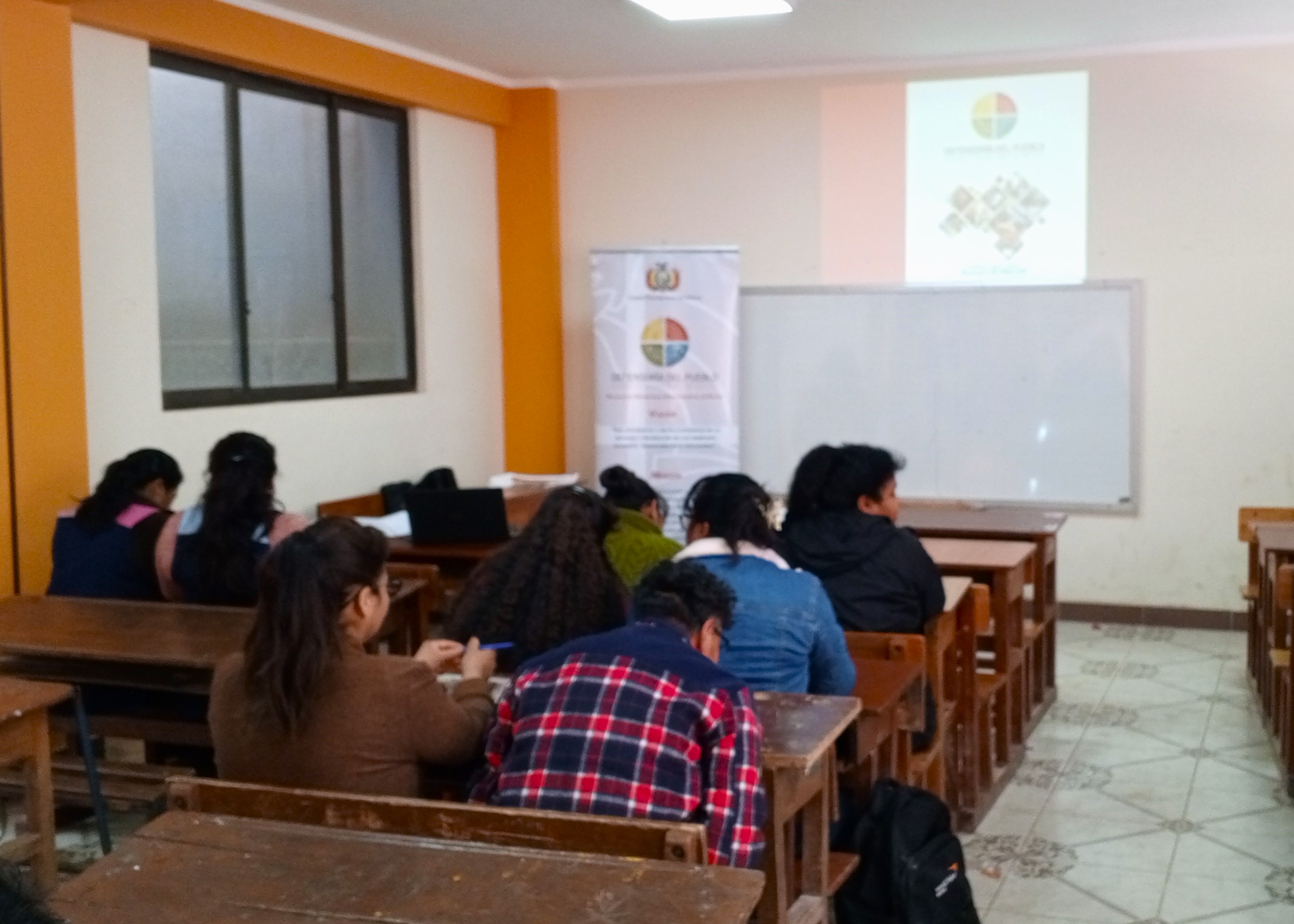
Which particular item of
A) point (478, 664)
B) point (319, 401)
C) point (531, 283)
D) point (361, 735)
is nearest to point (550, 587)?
point (478, 664)

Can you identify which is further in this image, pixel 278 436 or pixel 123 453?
pixel 278 436

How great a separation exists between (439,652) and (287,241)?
4000 millimetres

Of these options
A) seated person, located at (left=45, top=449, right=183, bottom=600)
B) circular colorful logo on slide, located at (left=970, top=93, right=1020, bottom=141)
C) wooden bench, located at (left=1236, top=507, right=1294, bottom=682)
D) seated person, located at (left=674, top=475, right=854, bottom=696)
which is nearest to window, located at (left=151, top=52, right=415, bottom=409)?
seated person, located at (left=45, top=449, right=183, bottom=600)

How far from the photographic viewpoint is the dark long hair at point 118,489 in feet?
13.7

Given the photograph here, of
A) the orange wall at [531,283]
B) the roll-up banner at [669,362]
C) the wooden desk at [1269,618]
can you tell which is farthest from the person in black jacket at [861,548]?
the orange wall at [531,283]

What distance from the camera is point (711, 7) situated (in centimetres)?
560

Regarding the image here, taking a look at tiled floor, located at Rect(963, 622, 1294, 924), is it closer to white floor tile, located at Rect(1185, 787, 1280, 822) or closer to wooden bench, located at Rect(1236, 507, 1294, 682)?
white floor tile, located at Rect(1185, 787, 1280, 822)

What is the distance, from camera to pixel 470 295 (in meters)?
7.71

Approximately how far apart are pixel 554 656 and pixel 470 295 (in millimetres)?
5533

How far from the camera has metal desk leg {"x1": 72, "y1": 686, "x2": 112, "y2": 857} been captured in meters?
3.46

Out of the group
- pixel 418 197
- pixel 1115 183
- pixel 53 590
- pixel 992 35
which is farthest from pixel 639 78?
pixel 53 590

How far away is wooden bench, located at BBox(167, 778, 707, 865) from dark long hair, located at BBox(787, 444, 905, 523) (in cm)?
186

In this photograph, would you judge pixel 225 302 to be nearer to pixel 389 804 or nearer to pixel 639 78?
pixel 639 78

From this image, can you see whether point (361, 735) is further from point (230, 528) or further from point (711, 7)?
point (711, 7)
